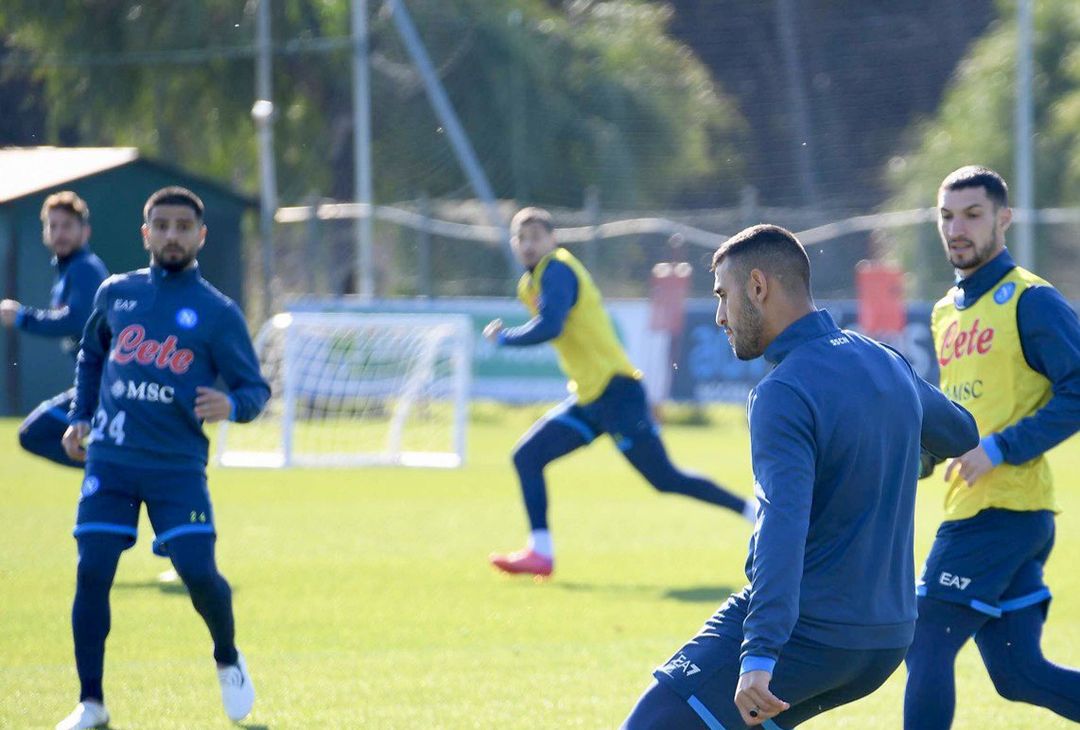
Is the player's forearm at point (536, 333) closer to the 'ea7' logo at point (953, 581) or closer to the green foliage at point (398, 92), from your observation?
the 'ea7' logo at point (953, 581)

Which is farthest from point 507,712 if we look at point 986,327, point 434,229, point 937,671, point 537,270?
point 434,229

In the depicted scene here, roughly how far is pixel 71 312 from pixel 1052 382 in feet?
19.8

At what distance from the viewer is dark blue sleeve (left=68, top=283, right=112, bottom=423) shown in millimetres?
6621

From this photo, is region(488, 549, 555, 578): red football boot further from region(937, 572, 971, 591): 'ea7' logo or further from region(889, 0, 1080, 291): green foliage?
region(889, 0, 1080, 291): green foliage

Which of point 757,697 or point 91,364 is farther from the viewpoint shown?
point 91,364

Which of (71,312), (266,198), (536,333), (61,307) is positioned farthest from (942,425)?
(266,198)

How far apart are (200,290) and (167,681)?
1743mm

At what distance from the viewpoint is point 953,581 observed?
5363mm

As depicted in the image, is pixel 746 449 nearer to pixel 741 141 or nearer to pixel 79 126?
pixel 741 141

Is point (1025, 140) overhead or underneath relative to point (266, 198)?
overhead

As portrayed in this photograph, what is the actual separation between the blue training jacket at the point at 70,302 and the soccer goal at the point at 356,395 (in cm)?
677

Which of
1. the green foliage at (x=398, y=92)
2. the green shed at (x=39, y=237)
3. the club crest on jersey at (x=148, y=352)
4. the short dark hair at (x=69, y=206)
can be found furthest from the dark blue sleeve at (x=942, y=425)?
the green foliage at (x=398, y=92)

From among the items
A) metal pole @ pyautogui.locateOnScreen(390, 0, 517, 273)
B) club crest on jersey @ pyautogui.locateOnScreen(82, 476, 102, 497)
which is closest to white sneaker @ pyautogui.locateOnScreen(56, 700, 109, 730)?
club crest on jersey @ pyautogui.locateOnScreen(82, 476, 102, 497)

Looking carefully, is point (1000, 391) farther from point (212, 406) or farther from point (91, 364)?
point (91, 364)
